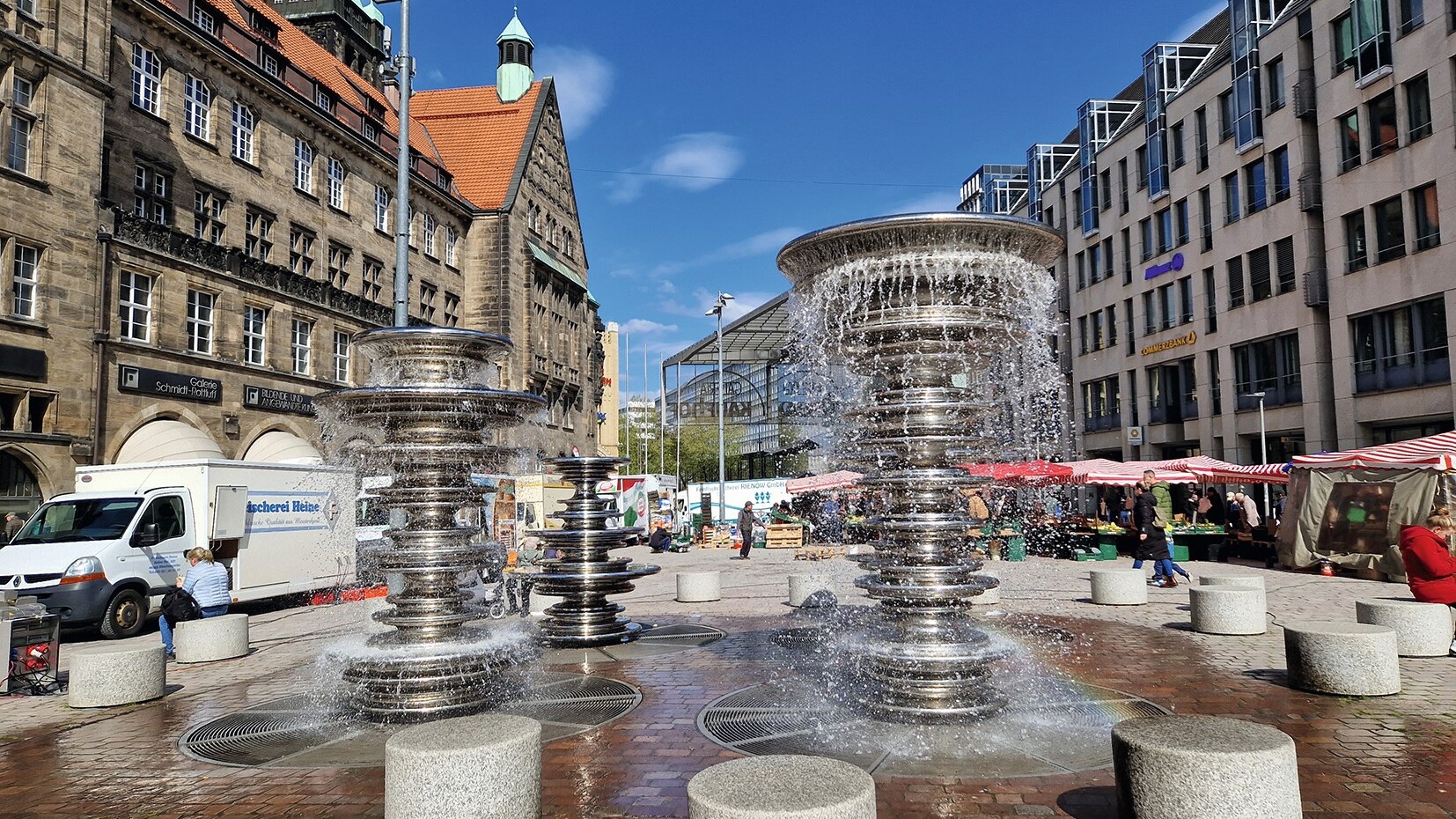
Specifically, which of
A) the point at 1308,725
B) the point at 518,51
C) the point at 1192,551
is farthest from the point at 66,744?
the point at 518,51

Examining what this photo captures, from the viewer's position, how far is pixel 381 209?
38.2 meters

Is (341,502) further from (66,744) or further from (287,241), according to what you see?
(287,241)

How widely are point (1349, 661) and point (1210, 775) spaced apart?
4.35 metres

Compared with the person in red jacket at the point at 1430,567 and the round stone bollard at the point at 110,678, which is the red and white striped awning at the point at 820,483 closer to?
the person in red jacket at the point at 1430,567

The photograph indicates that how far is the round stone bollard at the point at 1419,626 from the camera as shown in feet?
30.1

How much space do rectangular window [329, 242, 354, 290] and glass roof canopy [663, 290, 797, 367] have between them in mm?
31976

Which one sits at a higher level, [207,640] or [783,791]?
[783,791]

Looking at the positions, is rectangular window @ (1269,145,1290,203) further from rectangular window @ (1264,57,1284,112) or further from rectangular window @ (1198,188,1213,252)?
rectangular window @ (1198,188,1213,252)

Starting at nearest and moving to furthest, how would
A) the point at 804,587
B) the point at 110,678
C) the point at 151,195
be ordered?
the point at 110,678, the point at 804,587, the point at 151,195

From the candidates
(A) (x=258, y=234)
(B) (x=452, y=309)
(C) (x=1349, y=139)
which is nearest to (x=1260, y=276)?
(C) (x=1349, y=139)

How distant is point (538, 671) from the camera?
9.25 metres

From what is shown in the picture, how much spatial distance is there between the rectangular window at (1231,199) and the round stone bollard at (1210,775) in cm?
3964

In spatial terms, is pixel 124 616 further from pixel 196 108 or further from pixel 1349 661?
pixel 196 108

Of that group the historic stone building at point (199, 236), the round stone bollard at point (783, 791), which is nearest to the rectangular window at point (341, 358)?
the historic stone building at point (199, 236)
